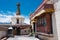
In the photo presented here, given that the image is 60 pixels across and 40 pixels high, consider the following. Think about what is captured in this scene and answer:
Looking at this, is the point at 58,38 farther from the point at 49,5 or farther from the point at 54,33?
the point at 49,5

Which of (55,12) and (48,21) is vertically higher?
(55,12)

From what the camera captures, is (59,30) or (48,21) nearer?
(59,30)

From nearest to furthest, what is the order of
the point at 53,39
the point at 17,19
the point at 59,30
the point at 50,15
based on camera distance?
the point at 59,30 < the point at 53,39 < the point at 50,15 < the point at 17,19

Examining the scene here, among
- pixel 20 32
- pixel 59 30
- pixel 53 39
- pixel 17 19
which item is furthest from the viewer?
pixel 17 19

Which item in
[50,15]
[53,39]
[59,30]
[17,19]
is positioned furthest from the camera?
[17,19]

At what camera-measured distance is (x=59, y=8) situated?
10.9 meters

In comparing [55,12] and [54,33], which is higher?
[55,12]

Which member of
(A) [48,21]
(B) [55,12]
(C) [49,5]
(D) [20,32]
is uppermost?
(C) [49,5]

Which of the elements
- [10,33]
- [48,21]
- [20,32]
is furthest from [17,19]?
[48,21]

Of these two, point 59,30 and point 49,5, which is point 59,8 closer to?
point 49,5

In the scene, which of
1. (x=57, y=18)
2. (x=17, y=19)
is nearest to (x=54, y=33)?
(x=57, y=18)

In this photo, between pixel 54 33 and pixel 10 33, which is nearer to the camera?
pixel 54 33

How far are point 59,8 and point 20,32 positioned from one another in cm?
2492

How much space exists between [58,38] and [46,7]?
3.27 m
